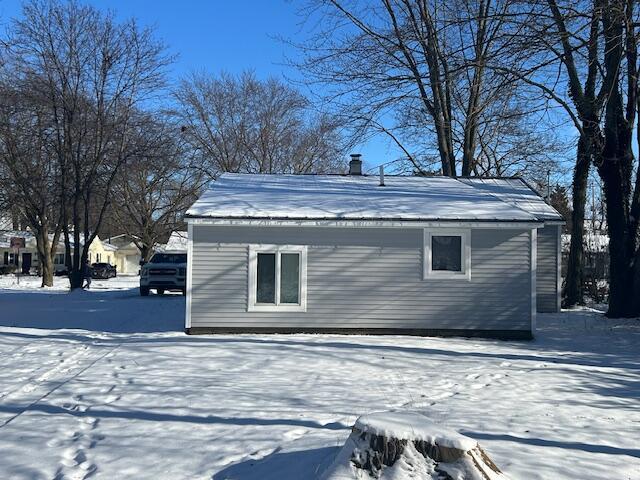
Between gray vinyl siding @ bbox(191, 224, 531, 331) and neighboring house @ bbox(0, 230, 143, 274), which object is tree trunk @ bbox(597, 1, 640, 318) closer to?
gray vinyl siding @ bbox(191, 224, 531, 331)

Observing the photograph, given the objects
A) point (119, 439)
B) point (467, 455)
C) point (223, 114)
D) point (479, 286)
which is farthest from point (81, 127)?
point (467, 455)

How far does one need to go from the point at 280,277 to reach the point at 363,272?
1.80 meters

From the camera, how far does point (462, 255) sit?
13.8 meters

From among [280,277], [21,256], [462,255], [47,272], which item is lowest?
[47,272]

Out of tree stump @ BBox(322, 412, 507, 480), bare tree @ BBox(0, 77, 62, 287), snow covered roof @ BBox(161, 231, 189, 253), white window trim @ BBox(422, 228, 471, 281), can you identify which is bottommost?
tree stump @ BBox(322, 412, 507, 480)

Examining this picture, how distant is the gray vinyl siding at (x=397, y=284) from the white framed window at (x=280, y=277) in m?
0.13

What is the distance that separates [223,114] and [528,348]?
3011 cm

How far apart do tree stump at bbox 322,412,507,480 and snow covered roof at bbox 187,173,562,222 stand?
9.13 metres

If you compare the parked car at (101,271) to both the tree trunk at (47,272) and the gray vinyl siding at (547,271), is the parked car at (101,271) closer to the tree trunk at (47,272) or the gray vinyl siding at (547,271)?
the tree trunk at (47,272)

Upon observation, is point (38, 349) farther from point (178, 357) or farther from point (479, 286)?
point (479, 286)

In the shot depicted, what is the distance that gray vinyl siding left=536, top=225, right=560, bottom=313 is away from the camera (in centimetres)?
1917

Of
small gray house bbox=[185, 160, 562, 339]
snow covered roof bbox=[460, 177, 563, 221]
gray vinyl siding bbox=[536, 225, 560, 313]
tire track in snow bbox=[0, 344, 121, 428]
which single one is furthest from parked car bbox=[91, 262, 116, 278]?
tire track in snow bbox=[0, 344, 121, 428]

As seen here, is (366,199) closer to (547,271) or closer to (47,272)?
(547,271)

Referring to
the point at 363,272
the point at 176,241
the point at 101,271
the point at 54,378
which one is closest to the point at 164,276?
the point at 363,272
